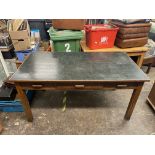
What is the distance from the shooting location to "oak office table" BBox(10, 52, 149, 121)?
55.1 inches

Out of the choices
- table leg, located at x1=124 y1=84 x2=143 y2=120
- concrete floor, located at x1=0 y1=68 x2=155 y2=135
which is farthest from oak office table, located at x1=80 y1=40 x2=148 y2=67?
table leg, located at x1=124 y1=84 x2=143 y2=120

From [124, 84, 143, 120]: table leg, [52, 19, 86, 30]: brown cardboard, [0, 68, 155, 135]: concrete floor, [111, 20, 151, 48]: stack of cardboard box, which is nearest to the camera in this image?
[124, 84, 143, 120]: table leg

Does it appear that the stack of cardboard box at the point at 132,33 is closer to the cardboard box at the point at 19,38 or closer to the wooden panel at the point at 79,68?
the wooden panel at the point at 79,68

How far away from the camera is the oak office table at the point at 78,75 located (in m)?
1.40

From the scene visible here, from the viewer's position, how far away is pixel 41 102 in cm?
209

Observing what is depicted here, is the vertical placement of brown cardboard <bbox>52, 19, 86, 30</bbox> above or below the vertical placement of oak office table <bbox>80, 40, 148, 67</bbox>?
above

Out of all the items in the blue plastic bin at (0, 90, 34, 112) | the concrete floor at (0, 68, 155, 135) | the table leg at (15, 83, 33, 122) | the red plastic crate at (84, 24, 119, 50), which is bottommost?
the concrete floor at (0, 68, 155, 135)

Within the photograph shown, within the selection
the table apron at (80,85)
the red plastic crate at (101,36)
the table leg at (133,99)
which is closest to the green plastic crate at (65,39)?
the red plastic crate at (101,36)

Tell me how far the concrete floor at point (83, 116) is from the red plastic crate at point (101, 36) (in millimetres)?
819

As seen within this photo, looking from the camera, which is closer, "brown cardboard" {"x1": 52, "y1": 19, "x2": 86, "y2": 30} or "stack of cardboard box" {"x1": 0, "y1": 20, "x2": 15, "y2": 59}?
"brown cardboard" {"x1": 52, "y1": 19, "x2": 86, "y2": 30}

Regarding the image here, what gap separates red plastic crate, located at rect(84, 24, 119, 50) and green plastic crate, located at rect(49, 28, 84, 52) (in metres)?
0.19

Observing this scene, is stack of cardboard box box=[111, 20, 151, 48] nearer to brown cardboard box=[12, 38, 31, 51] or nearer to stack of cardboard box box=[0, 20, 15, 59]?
brown cardboard box=[12, 38, 31, 51]
